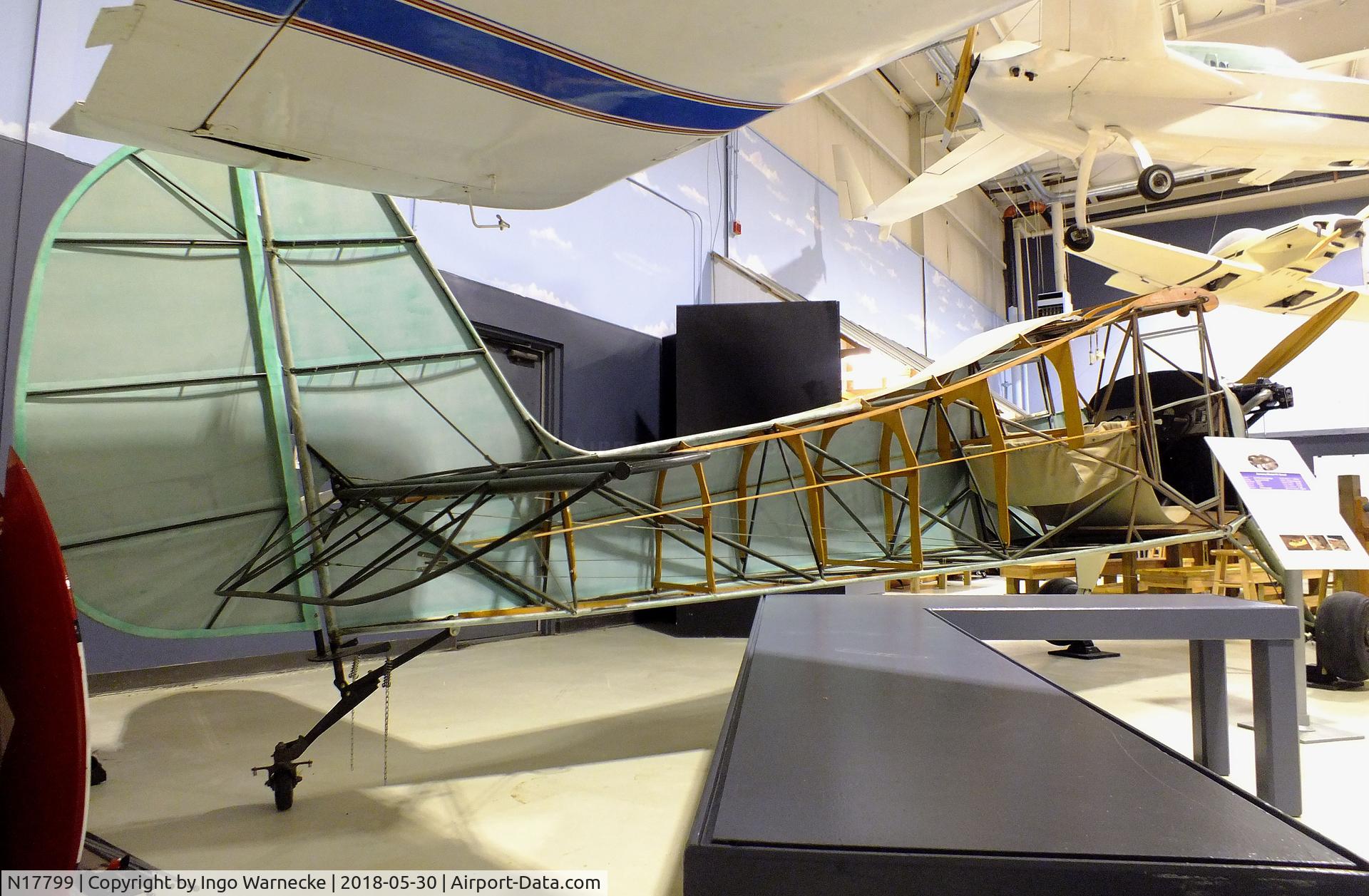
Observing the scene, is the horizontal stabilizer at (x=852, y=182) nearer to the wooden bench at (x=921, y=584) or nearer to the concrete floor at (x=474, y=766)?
the wooden bench at (x=921, y=584)

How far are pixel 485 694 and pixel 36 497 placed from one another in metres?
3.60

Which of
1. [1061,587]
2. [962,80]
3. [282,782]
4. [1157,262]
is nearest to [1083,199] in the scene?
[962,80]

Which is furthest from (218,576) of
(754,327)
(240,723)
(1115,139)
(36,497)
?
(1115,139)

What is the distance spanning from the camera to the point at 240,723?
4203 mm

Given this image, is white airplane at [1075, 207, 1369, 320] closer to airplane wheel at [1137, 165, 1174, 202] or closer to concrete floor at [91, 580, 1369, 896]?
airplane wheel at [1137, 165, 1174, 202]

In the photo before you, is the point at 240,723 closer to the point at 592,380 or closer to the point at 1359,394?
the point at 592,380

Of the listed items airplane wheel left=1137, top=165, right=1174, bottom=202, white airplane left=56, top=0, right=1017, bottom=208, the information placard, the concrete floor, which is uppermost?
airplane wheel left=1137, top=165, right=1174, bottom=202

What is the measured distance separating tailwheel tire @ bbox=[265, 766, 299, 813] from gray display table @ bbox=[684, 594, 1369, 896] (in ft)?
6.45

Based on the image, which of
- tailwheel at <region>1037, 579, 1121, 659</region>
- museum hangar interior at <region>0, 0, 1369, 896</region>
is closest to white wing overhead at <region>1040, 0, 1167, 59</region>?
museum hangar interior at <region>0, 0, 1369, 896</region>

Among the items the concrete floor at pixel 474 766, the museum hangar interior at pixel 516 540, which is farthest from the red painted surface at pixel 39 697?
the concrete floor at pixel 474 766

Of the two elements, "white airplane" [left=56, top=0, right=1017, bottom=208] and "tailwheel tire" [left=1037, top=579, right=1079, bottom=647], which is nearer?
"white airplane" [left=56, top=0, right=1017, bottom=208]

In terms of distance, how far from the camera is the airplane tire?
4844 mm

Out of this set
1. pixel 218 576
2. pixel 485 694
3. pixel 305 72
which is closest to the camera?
pixel 305 72

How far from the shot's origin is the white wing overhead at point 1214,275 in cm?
1328
